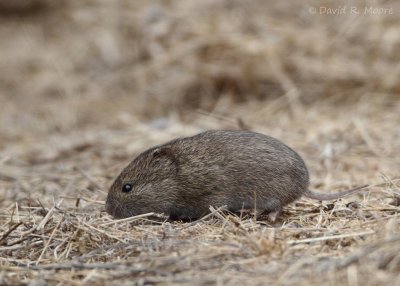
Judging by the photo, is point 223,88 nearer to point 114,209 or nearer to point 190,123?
point 190,123

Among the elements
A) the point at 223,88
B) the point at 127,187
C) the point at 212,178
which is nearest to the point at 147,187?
the point at 127,187

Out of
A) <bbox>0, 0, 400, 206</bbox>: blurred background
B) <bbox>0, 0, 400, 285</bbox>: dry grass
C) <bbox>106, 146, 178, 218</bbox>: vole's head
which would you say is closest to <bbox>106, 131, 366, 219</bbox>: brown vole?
<bbox>106, 146, 178, 218</bbox>: vole's head

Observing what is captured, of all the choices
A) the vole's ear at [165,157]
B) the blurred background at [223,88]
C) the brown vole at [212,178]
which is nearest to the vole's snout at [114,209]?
the brown vole at [212,178]

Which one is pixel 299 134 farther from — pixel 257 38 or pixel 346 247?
pixel 346 247

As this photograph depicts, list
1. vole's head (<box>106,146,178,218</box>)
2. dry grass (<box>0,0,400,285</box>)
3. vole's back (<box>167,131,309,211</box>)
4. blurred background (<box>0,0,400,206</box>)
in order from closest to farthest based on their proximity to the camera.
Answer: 1. dry grass (<box>0,0,400,285</box>)
2. vole's back (<box>167,131,309,211</box>)
3. vole's head (<box>106,146,178,218</box>)
4. blurred background (<box>0,0,400,206</box>)

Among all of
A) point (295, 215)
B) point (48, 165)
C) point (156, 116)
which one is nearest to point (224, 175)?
point (295, 215)

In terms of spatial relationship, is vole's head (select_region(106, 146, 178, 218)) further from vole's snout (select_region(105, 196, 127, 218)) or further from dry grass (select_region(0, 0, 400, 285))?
dry grass (select_region(0, 0, 400, 285))
